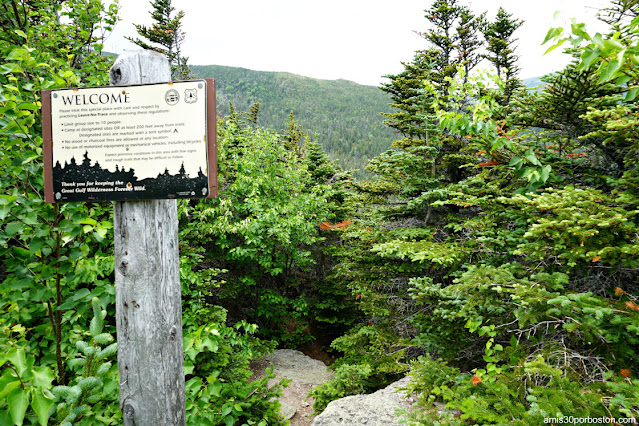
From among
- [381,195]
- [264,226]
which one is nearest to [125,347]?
[264,226]

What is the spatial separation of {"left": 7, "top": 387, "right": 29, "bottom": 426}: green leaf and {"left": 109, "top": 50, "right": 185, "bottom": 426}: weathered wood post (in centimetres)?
68

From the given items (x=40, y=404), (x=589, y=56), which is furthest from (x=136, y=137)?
(x=589, y=56)

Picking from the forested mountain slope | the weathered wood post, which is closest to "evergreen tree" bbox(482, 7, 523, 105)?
the weathered wood post

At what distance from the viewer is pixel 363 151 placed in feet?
209

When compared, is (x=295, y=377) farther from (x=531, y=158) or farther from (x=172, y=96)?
(x=172, y=96)

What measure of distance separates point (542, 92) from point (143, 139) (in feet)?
12.8

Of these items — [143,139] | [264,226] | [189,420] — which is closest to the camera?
[143,139]

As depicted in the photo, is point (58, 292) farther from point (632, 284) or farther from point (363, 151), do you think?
point (363, 151)

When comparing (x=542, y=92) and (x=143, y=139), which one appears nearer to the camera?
(x=143, y=139)

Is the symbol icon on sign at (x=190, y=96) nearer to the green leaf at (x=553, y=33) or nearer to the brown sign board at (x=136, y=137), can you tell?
the brown sign board at (x=136, y=137)

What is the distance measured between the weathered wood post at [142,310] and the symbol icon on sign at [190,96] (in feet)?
0.93

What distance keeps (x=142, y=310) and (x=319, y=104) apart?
122m

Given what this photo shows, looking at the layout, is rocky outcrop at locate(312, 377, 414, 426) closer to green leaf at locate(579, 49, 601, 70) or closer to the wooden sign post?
the wooden sign post

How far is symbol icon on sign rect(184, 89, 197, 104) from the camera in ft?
5.11
